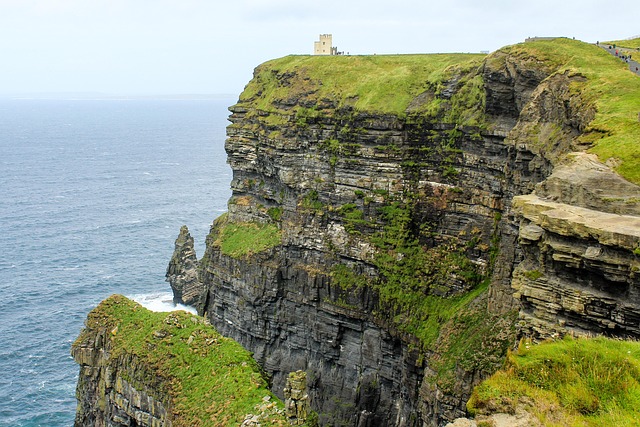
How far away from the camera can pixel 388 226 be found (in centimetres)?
6769

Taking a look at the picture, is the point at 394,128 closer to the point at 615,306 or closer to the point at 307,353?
the point at 307,353

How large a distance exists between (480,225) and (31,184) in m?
156

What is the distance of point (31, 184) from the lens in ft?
605

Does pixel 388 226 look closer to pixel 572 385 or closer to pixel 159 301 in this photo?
pixel 572 385

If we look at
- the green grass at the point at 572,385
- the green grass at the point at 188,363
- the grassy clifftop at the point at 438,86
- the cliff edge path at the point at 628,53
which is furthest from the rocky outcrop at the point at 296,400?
the cliff edge path at the point at 628,53

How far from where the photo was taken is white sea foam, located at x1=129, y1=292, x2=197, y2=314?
100.0m

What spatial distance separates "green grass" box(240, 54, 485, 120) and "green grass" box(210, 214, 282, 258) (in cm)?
1441

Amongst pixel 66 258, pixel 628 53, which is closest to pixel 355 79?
pixel 628 53

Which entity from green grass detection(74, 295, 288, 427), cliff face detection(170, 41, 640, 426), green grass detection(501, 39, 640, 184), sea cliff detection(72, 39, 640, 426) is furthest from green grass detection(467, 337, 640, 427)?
cliff face detection(170, 41, 640, 426)

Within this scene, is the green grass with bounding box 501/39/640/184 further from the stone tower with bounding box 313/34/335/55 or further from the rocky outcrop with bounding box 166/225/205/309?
the rocky outcrop with bounding box 166/225/205/309

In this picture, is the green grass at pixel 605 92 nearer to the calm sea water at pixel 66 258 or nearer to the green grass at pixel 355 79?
the green grass at pixel 355 79

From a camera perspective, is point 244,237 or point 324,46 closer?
point 244,237

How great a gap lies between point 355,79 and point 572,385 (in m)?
62.4

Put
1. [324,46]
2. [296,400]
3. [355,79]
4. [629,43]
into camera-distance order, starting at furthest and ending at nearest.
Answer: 1. [324,46]
2. [355,79]
3. [629,43]
4. [296,400]
